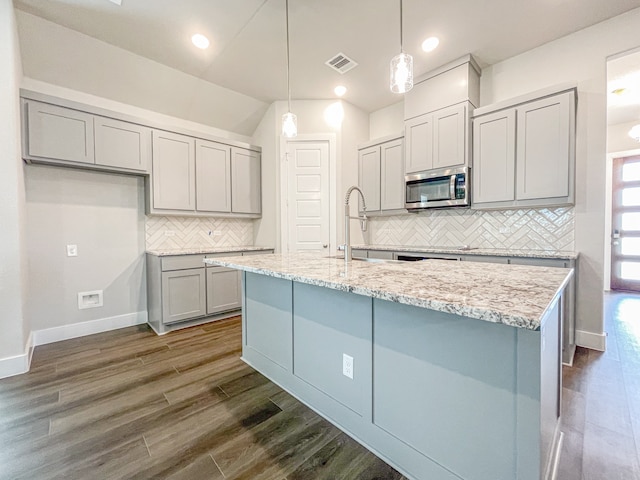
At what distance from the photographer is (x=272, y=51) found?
309 cm

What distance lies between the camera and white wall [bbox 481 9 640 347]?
8.48 ft

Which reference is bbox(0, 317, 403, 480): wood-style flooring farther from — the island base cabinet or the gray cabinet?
the gray cabinet

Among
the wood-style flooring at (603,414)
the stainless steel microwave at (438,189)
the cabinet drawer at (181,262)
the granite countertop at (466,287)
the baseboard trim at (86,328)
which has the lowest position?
the wood-style flooring at (603,414)

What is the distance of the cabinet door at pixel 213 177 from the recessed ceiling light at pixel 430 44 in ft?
8.93

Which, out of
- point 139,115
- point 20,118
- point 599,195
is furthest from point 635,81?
point 20,118

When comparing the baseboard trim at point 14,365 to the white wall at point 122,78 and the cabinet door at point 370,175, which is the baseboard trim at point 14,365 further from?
the cabinet door at point 370,175

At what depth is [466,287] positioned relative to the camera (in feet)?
3.56

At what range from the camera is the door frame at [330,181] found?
4055 mm

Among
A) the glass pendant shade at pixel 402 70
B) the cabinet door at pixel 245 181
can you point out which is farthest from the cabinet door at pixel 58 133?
the glass pendant shade at pixel 402 70

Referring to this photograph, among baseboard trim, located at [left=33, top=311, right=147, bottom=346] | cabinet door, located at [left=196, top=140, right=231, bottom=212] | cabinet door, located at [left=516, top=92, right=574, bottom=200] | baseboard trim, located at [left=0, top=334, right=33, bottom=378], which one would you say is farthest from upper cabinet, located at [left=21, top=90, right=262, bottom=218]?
cabinet door, located at [left=516, top=92, right=574, bottom=200]

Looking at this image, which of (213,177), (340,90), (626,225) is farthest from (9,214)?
(626,225)

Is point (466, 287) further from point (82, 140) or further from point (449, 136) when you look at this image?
point (82, 140)

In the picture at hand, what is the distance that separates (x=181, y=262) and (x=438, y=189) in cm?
317

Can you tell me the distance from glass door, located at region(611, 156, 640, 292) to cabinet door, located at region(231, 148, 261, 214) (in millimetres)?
6483
